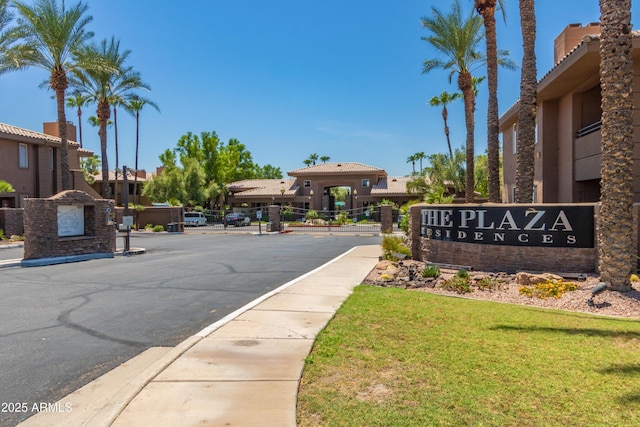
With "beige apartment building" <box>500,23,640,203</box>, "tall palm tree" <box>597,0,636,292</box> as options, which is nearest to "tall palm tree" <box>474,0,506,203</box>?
"beige apartment building" <box>500,23,640,203</box>

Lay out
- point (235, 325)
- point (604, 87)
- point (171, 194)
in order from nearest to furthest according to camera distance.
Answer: point (235, 325)
point (604, 87)
point (171, 194)

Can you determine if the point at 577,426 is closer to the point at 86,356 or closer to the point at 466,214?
the point at 86,356

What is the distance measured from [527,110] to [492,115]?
4.84m

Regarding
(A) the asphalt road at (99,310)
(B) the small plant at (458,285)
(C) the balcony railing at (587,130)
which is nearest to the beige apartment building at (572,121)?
(C) the balcony railing at (587,130)

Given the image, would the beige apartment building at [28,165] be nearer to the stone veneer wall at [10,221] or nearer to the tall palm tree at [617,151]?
the stone veneer wall at [10,221]

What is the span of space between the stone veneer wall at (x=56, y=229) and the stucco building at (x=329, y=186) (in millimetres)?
36031

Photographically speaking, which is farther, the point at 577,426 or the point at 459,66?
the point at 459,66

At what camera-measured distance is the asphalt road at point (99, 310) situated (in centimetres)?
543

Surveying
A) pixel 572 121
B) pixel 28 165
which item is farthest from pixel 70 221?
Answer: pixel 28 165

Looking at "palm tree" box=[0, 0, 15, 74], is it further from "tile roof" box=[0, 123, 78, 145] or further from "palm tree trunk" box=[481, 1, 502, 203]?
"palm tree trunk" box=[481, 1, 502, 203]

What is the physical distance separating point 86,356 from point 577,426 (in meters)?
5.65

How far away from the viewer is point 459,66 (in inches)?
1097

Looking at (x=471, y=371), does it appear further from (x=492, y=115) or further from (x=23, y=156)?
(x=23, y=156)

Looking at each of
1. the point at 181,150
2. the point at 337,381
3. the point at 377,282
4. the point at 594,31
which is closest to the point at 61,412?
the point at 337,381
